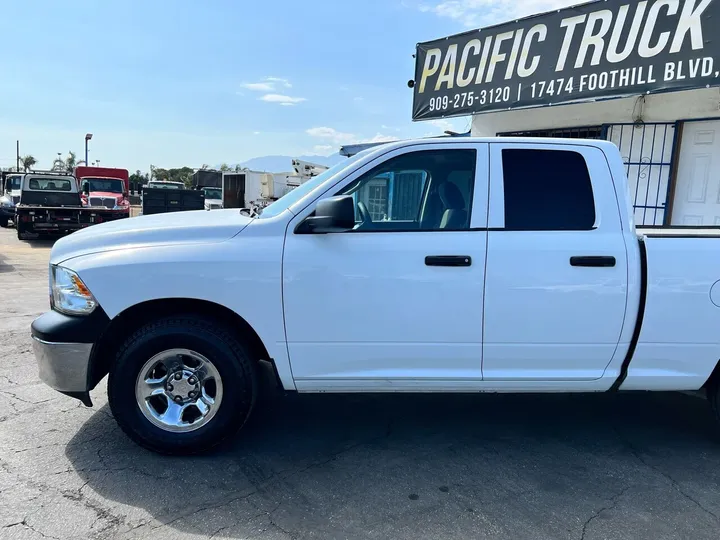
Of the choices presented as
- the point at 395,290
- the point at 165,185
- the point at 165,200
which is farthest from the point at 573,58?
the point at 165,185

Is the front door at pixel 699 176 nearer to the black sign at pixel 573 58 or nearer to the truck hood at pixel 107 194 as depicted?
the black sign at pixel 573 58

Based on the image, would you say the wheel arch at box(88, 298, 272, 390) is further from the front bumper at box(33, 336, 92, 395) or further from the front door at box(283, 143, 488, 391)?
the front door at box(283, 143, 488, 391)

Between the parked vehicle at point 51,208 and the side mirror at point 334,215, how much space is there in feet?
44.8

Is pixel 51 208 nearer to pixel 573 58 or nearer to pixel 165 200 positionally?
pixel 165 200

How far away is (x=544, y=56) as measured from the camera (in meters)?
8.12

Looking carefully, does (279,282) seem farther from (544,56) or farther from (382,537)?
(544,56)

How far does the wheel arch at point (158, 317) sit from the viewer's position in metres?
3.29

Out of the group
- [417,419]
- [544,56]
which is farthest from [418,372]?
[544,56]

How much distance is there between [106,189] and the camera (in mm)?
21672

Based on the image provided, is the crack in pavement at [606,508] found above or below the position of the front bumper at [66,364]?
below

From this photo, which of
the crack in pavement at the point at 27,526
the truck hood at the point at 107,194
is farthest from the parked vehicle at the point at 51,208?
the crack in pavement at the point at 27,526

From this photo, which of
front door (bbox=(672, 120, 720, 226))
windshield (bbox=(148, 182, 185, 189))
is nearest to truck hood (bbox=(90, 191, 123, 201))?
windshield (bbox=(148, 182, 185, 189))

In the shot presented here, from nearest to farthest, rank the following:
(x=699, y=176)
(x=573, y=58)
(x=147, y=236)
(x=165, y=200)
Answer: (x=147, y=236) < (x=699, y=176) < (x=573, y=58) < (x=165, y=200)

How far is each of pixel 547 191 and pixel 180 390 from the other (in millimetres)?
2614
